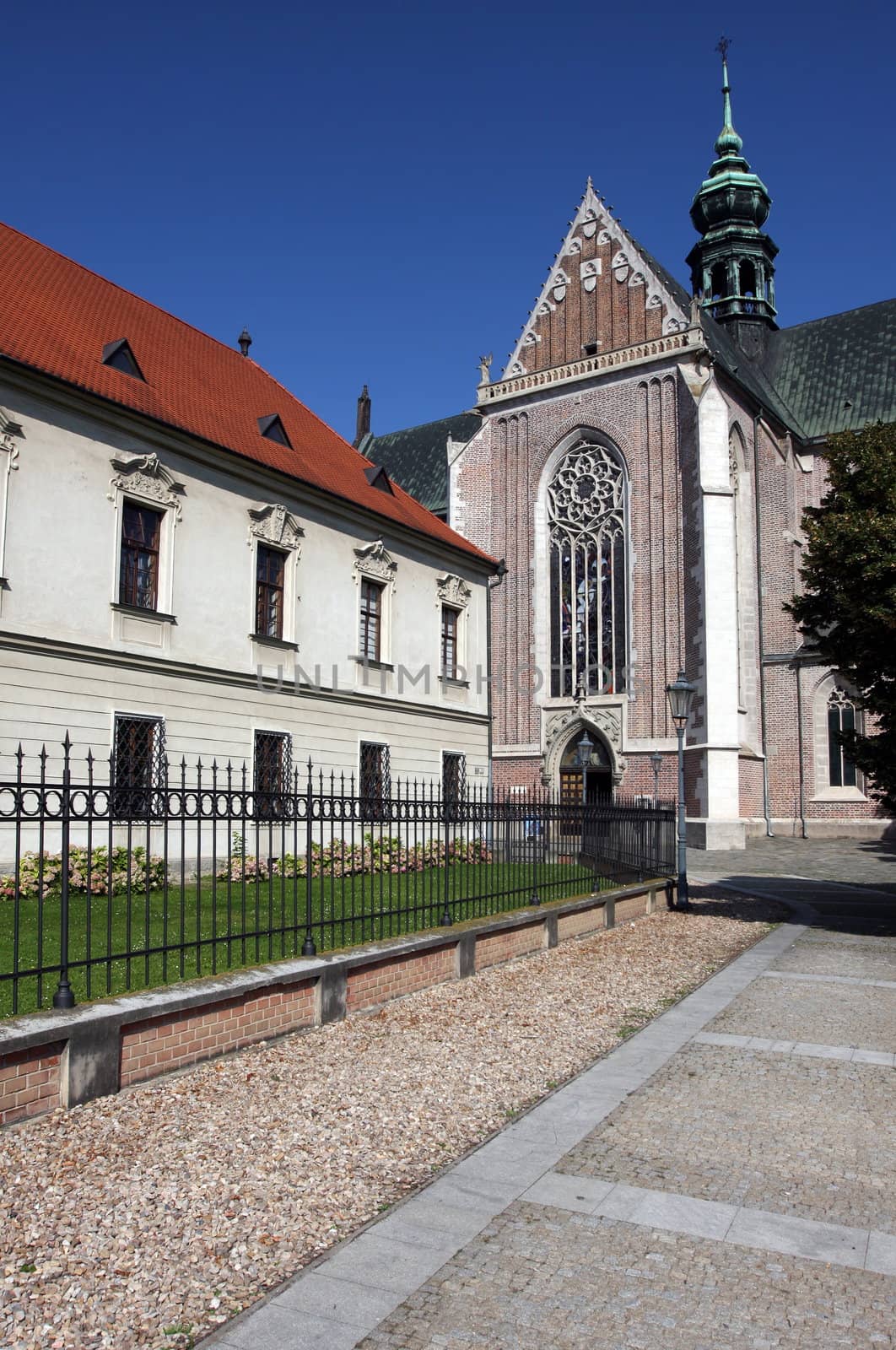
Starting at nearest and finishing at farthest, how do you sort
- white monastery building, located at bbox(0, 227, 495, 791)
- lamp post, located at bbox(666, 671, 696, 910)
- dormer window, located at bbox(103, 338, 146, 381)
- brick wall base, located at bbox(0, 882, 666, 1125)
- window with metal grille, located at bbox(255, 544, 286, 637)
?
brick wall base, located at bbox(0, 882, 666, 1125) → white monastery building, located at bbox(0, 227, 495, 791) → lamp post, located at bbox(666, 671, 696, 910) → dormer window, located at bbox(103, 338, 146, 381) → window with metal grille, located at bbox(255, 544, 286, 637)

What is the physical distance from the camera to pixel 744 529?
35219mm

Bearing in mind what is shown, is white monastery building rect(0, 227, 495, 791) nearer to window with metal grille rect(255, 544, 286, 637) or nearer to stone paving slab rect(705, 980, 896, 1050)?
window with metal grille rect(255, 544, 286, 637)

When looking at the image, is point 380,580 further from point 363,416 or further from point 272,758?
point 363,416

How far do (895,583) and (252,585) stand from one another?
37.7 feet

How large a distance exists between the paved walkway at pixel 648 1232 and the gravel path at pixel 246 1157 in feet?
0.79

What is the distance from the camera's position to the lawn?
6.79 metres

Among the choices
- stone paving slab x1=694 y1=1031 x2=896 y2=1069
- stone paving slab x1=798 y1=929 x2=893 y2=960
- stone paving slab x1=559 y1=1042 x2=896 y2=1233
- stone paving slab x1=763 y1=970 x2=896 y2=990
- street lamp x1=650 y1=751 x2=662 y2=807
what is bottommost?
stone paving slab x1=798 y1=929 x2=893 y2=960

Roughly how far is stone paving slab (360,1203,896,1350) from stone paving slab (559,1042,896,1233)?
58 cm

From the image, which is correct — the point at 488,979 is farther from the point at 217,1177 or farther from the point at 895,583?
the point at 895,583

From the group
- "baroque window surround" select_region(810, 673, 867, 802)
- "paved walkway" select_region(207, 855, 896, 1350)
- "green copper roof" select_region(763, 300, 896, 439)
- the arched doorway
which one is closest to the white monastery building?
"paved walkway" select_region(207, 855, 896, 1350)

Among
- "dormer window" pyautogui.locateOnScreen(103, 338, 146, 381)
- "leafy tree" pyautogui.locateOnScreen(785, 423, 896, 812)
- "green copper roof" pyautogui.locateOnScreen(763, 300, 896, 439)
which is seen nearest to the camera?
"leafy tree" pyautogui.locateOnScreen(785, 423, 896, 812)

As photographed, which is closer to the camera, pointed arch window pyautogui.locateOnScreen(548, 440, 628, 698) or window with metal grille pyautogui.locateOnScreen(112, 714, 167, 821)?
window with metal grille pyautogui.locateOnScreen(112, 714, 167, 821)

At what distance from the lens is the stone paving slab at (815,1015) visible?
7.41 metres

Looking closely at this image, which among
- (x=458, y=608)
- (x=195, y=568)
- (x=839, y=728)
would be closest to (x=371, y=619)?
(x=458, y=608)
